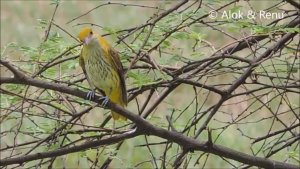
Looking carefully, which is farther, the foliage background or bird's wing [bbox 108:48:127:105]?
bird's wing [bbox 108:48:127:105]

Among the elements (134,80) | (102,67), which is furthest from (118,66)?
(134,80)

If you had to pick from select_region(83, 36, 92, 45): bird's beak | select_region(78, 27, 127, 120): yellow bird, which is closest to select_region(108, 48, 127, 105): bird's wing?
select_region(78, 27, 127, 120): yellow bird

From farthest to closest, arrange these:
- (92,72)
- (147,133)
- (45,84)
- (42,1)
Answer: (42,1), (92,72), (147,133), (45,84)

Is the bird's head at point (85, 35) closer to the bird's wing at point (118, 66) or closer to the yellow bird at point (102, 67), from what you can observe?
the yellow bird at point (102, 67)

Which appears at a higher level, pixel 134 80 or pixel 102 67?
pixel 102 67

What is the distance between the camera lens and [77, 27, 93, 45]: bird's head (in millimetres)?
3156

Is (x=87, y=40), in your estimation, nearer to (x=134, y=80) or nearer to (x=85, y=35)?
(x=85, y=35)

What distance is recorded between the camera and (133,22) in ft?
29.8

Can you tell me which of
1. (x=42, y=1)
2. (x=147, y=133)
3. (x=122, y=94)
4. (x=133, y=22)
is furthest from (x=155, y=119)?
(x=42, y=1)

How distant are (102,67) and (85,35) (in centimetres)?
25

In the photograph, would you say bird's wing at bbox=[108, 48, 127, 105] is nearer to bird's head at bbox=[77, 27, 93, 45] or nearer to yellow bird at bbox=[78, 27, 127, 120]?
yellow bird at bbox=[78, 27, 127, 120]

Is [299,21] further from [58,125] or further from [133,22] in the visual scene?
[133,22]

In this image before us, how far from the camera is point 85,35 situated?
321cm

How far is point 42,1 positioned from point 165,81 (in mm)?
7477
